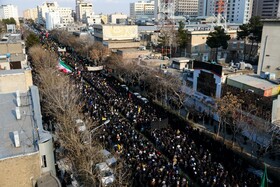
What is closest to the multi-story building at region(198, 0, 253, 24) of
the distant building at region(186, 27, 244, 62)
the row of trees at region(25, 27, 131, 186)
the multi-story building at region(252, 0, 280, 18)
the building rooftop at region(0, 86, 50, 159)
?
the multi-story building at region(252, 0, 280, 18)

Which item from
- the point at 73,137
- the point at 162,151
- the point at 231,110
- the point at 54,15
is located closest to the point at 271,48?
the point at 231,110

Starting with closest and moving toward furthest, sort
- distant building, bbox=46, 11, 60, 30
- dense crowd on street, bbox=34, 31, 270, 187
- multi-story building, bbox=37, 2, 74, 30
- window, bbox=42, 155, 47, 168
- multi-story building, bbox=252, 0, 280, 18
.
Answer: window, bbox=42, 155, 47, 168, dense crowd on street, bbox=34, 31, 270, 187, multi-story building, bbox=252, 0, 280, 18, distant building, bbox=46, 11, 60, 30, multi-story building, bbox=37, 2, 74, 30

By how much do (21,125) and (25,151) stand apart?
8.82ft

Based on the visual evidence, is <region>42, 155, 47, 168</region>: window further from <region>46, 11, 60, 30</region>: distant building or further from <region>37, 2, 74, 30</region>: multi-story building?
<region>46, 11, 60, 30</region>: distant building

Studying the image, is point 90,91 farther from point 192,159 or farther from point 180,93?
point 192,159

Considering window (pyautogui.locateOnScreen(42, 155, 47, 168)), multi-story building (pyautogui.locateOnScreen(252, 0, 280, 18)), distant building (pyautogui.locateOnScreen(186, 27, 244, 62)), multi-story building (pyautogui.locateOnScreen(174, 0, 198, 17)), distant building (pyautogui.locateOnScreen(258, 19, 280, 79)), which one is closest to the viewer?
window (pyautogui.locateOnScreen(42, 155, 47, 168))

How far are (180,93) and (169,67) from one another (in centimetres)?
800

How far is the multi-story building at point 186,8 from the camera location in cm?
13675

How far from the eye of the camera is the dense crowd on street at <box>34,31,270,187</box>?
14.8 meters

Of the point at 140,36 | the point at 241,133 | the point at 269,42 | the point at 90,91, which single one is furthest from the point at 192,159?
the point at 140,36

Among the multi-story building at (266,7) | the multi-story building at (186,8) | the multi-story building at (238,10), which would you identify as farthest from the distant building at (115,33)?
the multi-story building at (186,8)

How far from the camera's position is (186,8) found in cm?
13950

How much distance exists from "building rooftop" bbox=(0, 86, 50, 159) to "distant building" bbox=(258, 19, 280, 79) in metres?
27.1

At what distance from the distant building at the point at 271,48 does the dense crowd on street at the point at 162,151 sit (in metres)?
16.2
